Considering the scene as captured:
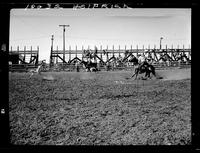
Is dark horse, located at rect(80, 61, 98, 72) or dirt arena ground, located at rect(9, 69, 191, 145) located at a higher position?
dark horse, located at rect(80, 61, 98, 72)

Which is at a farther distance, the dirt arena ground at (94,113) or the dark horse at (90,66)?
the dark horse at (90,66)

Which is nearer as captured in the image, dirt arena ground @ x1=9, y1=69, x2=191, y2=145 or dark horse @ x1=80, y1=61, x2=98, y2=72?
dirt arena ground @ x1=9, y1=69, x2=191, y2=145

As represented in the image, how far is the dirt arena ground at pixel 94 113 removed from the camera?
199 centimetres

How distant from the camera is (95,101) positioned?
2236 millimetres

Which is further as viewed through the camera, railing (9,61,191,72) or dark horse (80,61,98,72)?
dark horse (80,61,98,72)

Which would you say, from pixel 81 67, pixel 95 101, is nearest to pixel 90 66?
pixel 81 67

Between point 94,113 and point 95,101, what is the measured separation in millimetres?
114

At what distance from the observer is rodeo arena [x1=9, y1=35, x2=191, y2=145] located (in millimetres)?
Result: 1996

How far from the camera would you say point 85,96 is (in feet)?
7.43

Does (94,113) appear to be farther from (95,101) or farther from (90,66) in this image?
(90,66)

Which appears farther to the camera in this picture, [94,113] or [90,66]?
[90,66]

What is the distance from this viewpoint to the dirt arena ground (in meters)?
1.99
